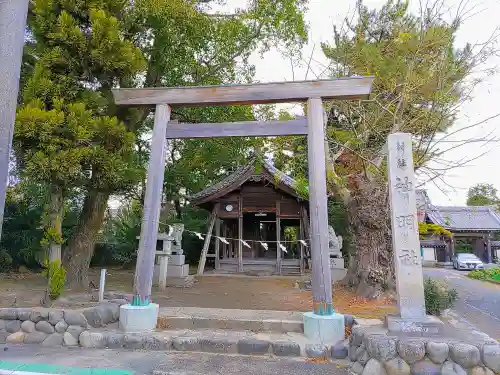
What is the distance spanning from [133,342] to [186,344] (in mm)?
839

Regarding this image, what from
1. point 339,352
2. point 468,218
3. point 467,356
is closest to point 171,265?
point 339,352

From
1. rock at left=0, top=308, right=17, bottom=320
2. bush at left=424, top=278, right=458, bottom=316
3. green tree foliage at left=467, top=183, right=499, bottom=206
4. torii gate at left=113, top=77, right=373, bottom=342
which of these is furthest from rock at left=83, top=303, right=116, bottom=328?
green tree foliage at left=467, top=183, right=499, bottom=206

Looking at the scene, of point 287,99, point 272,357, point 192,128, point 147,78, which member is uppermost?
point 147,78

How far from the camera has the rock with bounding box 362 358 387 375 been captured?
164 inches

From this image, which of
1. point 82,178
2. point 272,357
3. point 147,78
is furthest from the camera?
point 147,78

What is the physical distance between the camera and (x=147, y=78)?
10742 mm

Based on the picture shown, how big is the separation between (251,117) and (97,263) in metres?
13.3

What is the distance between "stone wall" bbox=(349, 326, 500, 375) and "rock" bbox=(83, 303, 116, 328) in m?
4.16

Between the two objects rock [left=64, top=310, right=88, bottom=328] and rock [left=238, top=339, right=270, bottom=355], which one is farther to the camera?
rock [left=64, top=310, right=88, bottom=328]

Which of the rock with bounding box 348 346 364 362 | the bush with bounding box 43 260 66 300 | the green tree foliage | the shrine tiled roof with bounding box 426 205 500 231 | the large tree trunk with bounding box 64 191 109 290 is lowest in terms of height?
the rock with bounding box 348 346 364 362

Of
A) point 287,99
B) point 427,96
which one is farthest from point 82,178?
point 427,96

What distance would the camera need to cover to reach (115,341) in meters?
5.46

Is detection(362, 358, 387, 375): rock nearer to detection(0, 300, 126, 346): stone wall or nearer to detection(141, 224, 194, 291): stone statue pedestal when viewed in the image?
detection(0, 300, 126, 346): stone wall

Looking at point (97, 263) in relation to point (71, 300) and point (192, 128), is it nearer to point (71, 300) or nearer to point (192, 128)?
point (71, 300)
